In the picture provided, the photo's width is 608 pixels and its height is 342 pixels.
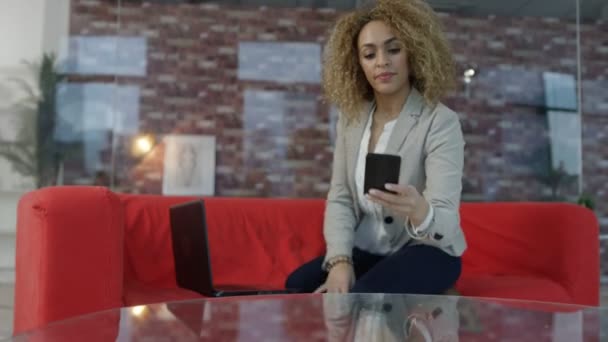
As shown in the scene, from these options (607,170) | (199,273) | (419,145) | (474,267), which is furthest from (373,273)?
(607,170)

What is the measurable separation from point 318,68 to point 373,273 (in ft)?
14.3

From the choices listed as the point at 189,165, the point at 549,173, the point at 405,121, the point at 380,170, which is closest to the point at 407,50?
the point at 405,121

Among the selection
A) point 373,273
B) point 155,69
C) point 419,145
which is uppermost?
point 155,69

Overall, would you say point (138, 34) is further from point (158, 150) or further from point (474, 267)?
point (474, 267)

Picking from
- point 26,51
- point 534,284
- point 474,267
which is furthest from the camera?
point 26,51

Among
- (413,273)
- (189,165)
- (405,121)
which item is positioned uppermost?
(405,121)

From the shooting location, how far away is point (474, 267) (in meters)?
2.33

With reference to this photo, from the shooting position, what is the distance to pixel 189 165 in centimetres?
542

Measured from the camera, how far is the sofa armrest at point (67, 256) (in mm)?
1449

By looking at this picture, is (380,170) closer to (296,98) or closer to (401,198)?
(401,198)

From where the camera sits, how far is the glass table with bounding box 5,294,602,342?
35.3 inches

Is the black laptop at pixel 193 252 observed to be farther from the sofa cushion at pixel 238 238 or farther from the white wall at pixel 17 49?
the white wall at pixel 17 49

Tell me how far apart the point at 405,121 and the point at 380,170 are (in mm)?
345

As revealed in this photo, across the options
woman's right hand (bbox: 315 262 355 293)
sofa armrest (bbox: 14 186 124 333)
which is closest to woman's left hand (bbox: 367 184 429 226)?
woman's right hand (bbox: 315 262 355 293)
